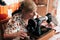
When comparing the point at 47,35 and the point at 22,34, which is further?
the point at 47,35

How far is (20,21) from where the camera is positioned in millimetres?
942

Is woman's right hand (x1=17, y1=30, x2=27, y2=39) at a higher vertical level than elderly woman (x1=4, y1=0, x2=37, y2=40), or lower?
lower

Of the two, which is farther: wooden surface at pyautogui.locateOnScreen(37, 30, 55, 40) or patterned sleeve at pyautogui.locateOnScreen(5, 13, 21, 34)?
wooden surface at pyautogui.locateOnScreen(37, 30, 55, 40)

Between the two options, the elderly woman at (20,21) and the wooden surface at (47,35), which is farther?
the wooden surface at (47,35)

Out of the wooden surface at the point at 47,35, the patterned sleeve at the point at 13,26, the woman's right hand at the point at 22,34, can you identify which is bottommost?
the wooden surface at the point at 47,35

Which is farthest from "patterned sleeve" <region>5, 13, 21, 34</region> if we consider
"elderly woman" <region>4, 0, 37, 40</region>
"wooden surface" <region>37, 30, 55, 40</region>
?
"wooden surface" <region>37, 30, 55, 40</region>

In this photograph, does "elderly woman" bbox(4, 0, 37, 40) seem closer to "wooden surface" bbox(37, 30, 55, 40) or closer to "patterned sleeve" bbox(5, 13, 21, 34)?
"patterned sleeve" bbox(5, 13, 21, 34)

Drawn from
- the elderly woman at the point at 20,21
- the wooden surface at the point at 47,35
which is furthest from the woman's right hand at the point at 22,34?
the wooden surface at the point at 47,35

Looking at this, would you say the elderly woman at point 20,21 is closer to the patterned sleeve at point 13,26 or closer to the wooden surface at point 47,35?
the patterned sleeve at point 13,26

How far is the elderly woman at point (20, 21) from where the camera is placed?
90 cm

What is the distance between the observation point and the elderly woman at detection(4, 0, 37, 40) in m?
0.90

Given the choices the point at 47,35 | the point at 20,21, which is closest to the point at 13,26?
the point at 20,21

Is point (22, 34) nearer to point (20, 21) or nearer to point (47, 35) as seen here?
point (20, 21)

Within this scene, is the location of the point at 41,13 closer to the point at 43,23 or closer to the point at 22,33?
the point at 43,23
